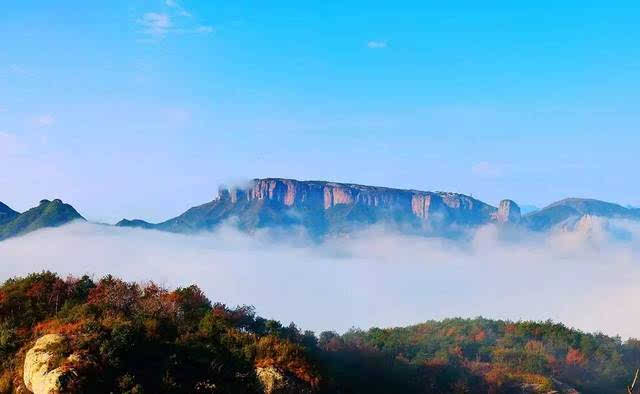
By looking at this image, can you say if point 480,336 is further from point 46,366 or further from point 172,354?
point 46,366

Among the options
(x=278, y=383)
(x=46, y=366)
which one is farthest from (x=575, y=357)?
(x=46, y=366)

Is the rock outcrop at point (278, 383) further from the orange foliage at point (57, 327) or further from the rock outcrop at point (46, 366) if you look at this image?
the orange foliage at point (57, 327)

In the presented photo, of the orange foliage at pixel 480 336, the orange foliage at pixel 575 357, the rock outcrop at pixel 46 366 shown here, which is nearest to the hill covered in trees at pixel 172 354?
the rock outcrop at pixel 46 366

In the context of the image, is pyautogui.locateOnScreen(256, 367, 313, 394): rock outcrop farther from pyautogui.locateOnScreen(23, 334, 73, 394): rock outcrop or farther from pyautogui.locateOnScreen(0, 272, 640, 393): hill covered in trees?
pyautogui.locateOnScreen(23, 334, 73, 394): rock outcrop

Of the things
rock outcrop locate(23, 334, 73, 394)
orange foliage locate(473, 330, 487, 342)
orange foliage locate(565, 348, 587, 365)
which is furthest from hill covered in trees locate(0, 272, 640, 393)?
orange foliage locate(473, 330, 487, 342)

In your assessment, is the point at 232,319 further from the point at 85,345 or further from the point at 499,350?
the point at 499,350
